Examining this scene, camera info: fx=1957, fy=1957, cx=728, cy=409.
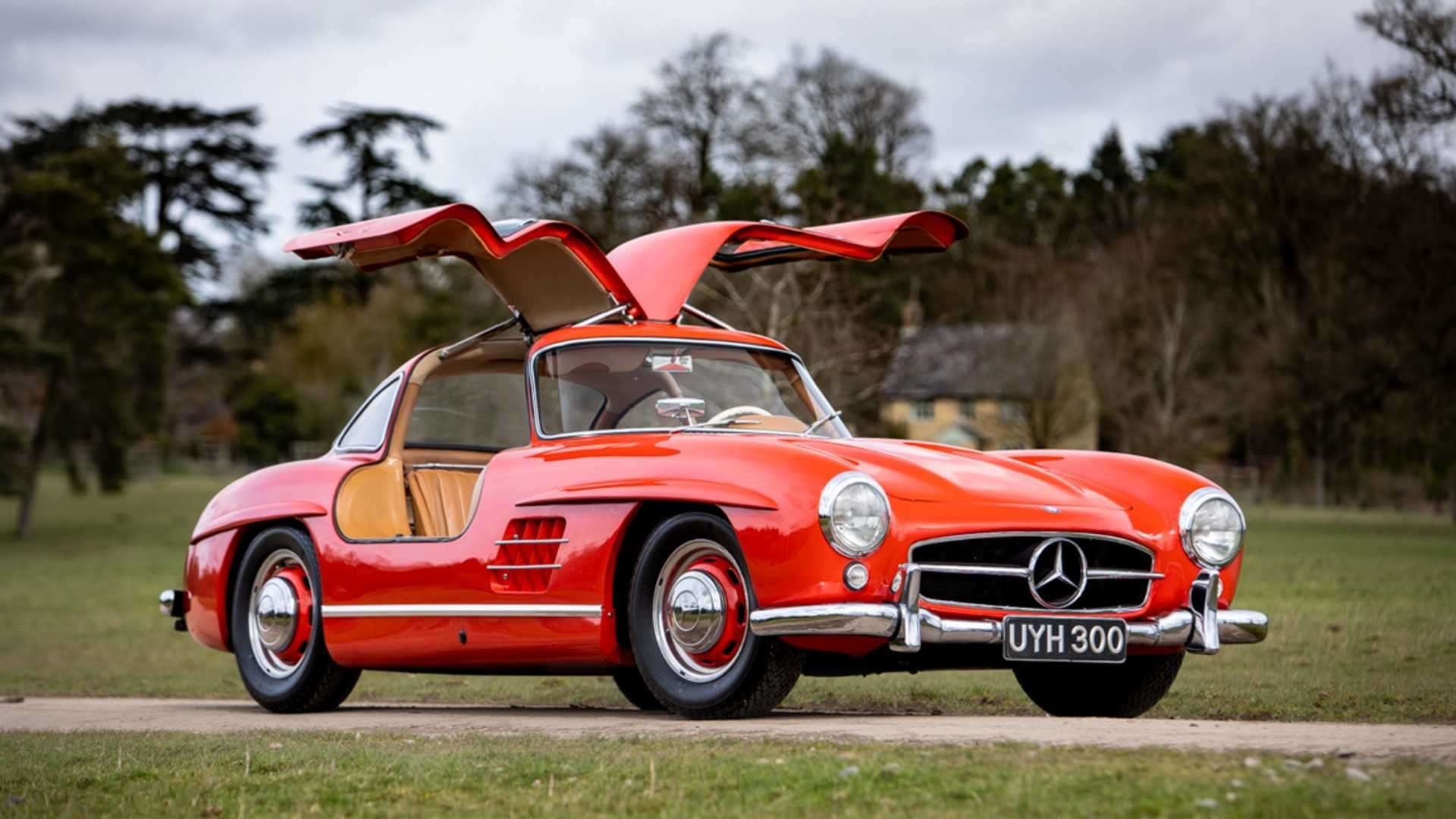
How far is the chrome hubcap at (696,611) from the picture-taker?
7.51 meters

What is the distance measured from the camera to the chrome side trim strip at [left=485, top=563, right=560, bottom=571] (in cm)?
812

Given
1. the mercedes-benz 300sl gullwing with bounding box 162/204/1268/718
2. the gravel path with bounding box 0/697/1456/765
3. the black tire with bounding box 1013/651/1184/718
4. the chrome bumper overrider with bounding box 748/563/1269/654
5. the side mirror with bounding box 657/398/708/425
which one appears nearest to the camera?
the gravel path with bounding box 0/697/1456/765

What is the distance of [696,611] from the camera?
755cm

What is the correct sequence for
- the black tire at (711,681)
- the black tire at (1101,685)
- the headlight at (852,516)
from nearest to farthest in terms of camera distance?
the headlight at (852,516) → the black tire at (711,681) → the black tire at (1101,685)

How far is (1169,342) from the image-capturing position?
58094 mm

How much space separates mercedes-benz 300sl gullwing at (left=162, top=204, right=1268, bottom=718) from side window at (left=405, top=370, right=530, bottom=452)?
1 centimetres

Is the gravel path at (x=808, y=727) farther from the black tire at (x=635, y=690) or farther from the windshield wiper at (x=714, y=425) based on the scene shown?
the windshield wiper at (x=714, y=425)

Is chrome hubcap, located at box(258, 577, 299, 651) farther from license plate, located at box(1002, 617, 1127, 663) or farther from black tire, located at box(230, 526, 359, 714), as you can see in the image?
license plate, located at box(1002, 617, 1127, 663)

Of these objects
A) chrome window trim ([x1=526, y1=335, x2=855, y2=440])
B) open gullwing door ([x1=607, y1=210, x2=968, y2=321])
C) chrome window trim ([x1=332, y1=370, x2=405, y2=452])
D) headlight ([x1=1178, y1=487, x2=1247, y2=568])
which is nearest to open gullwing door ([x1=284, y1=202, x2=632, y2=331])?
open gullwing door ([x1=607, y1=210, x2=968, y2=321])

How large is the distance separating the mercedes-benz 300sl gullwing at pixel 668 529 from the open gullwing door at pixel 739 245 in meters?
0.02

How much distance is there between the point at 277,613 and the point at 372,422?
45.2 inches

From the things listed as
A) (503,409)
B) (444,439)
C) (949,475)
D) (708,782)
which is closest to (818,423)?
(949,475)

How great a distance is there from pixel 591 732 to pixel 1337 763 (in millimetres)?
2922

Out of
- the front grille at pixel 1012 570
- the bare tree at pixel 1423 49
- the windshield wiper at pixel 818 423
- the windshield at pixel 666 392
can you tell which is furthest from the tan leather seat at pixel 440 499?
the bare tree at pixel 1423 49
